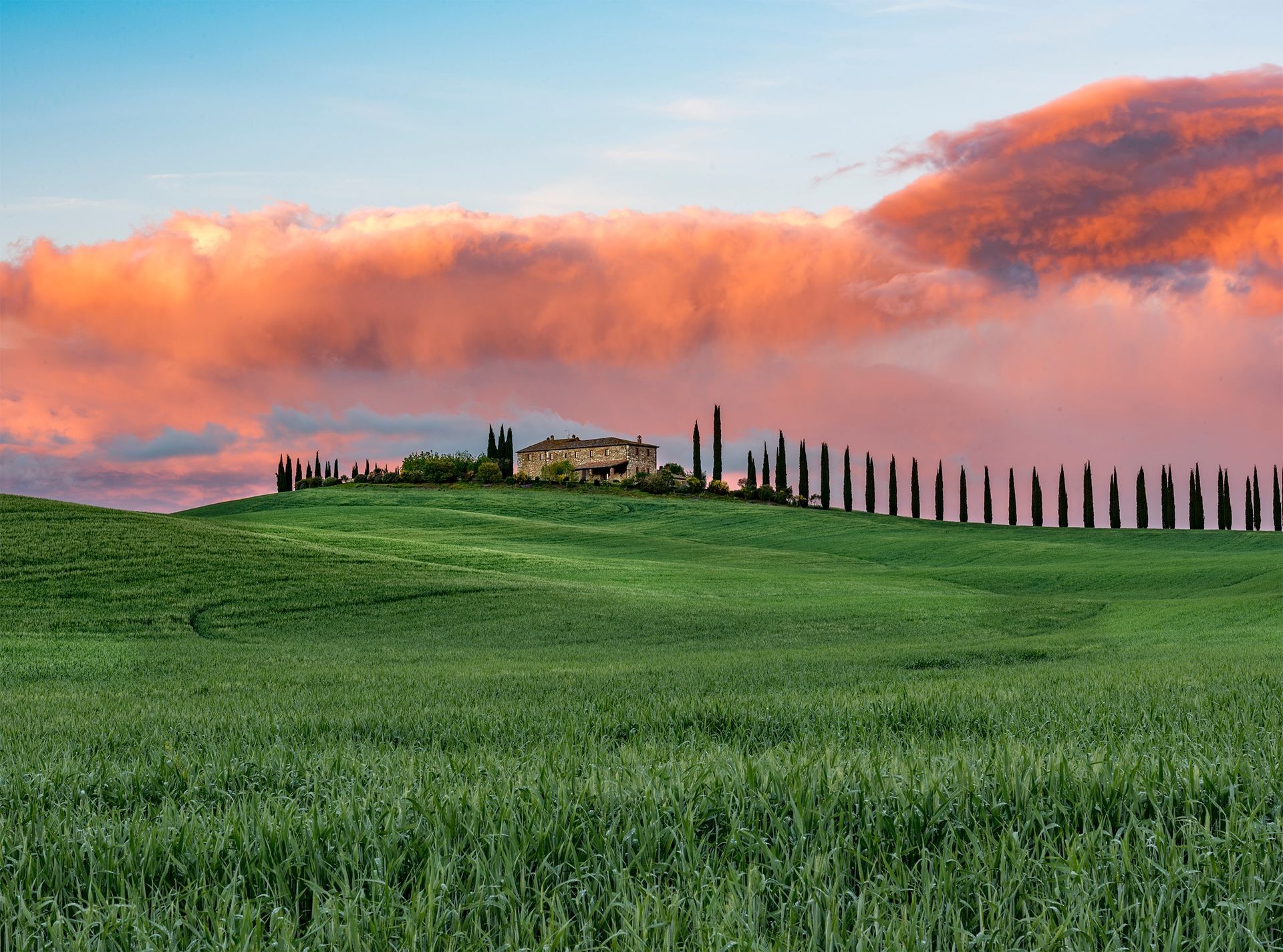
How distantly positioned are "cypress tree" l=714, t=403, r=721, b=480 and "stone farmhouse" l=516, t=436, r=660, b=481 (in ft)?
72.6

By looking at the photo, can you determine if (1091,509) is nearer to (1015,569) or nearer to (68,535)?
(1015,569)

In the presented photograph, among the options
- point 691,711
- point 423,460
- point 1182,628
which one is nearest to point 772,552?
point 1182,628

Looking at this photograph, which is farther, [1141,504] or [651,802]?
[1141,504]

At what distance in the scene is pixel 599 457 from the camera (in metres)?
144

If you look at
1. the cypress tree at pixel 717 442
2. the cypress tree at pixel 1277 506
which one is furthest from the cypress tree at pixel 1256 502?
the cypress tree at pixel 717 442

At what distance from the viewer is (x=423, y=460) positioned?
391 feet

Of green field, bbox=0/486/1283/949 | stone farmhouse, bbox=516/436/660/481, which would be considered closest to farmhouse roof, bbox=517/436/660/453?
stone farmhouse, bbox=516/436/660/481

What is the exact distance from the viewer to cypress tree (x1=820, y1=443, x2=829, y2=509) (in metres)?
111

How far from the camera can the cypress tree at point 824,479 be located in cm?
11075

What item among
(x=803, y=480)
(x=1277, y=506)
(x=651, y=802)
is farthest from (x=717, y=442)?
(x=651, y=802)

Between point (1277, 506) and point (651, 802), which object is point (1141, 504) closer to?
point (1277, 506)

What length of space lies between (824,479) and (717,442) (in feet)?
51.2

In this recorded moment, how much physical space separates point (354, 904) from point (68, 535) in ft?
132

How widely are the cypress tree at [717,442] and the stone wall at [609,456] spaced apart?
77.3 ft
